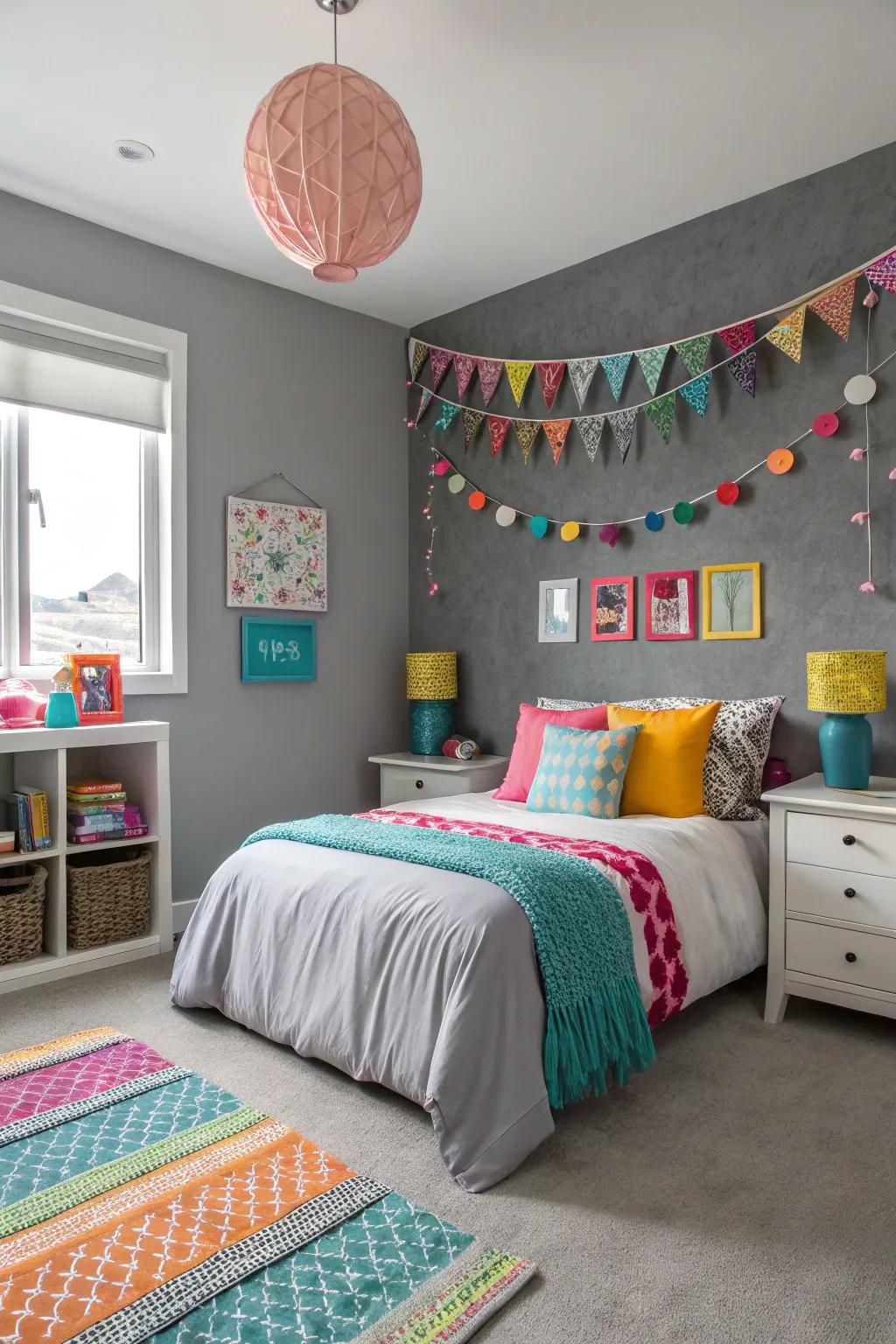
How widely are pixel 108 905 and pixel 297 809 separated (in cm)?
100

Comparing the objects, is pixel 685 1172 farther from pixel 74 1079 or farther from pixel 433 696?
pixel 433 696

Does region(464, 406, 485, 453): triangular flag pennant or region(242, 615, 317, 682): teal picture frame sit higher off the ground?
region(464, 406, 485, 453): triangular flag pennant

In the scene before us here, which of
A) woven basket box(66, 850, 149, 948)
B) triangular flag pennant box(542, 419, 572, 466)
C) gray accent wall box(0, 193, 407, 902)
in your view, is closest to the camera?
woven basket box(66, 850, 149, 948)

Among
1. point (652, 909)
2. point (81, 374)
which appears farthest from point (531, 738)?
point (81, 374)

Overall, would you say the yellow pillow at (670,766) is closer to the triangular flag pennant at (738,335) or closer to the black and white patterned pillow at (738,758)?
the black and white patterned pillow at (738,758)

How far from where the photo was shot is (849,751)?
2.65 m

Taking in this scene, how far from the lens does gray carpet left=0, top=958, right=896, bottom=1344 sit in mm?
1481

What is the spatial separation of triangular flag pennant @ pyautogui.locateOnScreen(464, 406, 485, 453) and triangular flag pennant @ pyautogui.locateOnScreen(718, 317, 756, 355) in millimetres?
1196

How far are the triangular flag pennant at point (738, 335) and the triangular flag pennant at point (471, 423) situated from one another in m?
1.20

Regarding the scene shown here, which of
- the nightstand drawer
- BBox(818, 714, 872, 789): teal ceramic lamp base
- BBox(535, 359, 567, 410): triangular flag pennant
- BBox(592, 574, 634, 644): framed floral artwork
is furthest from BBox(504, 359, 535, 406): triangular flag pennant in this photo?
the nightstand drawer

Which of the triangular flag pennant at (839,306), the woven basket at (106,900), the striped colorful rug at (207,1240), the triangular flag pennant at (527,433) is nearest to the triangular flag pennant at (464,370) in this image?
the triangular flag pennant at (527,433)

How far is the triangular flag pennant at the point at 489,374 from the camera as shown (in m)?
3.96

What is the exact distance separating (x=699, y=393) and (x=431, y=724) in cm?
179

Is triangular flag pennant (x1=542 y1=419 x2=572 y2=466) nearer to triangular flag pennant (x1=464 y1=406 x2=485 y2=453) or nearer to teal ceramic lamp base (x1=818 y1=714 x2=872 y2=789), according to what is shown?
triangular flag pennant (x1=464 y1=406 x2=485 y2=453)
